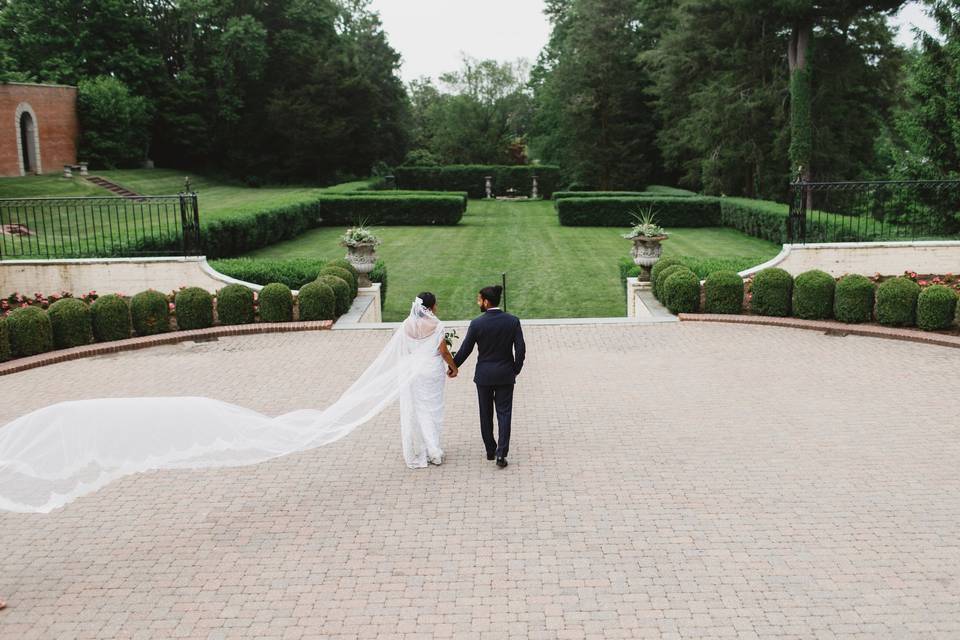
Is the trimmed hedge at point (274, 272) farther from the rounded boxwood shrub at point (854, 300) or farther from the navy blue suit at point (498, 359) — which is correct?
the rounded boxwood shrub at point (854, 300)

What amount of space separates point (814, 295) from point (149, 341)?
34.9ft

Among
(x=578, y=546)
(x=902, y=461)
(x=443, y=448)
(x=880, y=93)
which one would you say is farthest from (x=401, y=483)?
(x=880, y=93)

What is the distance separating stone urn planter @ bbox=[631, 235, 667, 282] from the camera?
1659 centimetres

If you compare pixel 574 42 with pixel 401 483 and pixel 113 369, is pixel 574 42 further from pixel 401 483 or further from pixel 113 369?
pixel 401 483

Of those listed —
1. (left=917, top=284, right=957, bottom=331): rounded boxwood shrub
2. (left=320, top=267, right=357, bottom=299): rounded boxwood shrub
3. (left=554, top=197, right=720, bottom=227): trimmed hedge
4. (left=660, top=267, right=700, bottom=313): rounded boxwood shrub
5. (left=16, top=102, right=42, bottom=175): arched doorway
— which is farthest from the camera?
(left=16, top=102, right=42, bottom=175): arched doorway

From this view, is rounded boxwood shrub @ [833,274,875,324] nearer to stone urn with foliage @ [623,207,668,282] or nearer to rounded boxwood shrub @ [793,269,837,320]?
rounded boxwood shrub @ [793,269,837,320]

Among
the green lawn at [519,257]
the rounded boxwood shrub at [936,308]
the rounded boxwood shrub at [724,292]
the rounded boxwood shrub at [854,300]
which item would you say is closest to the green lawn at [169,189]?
the green lawn at [519,257]

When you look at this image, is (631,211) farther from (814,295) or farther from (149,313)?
(149,313)

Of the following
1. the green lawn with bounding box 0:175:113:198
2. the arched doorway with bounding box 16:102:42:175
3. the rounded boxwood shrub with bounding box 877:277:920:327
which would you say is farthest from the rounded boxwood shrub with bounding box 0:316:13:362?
the arched doorway with bounding box 16:102:42:175

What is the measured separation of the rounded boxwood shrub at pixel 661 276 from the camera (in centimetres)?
1537

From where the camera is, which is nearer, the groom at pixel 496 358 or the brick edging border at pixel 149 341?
the groom at pixel 496 358

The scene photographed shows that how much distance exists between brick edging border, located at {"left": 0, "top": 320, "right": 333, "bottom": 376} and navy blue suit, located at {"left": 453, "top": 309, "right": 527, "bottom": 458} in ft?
22.1

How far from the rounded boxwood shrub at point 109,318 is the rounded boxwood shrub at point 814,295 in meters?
10.9

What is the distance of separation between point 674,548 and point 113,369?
8.88 m
